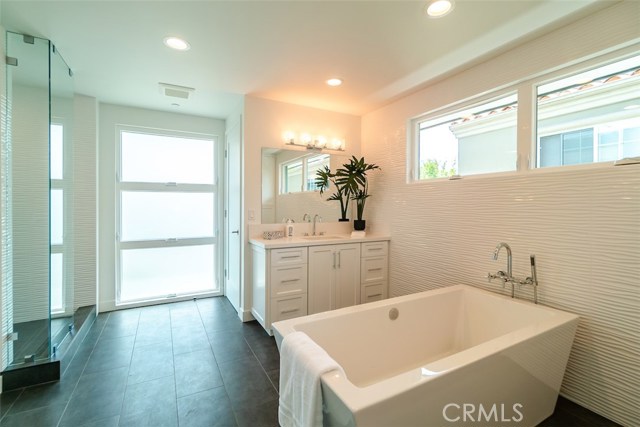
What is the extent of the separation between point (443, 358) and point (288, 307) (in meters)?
1.52

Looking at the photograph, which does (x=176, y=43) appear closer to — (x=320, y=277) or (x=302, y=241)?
(x=302, y=241)

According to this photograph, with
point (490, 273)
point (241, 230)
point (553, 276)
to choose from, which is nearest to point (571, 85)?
point (553, 276)

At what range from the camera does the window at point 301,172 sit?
11.1 feet

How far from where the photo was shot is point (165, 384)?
2002mm

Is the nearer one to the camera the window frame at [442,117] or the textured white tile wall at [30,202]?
the textured white tile wall at [30,202]

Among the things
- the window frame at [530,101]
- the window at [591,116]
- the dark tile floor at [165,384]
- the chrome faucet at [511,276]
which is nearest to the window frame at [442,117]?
the window frame at [530,101]

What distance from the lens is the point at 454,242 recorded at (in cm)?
258

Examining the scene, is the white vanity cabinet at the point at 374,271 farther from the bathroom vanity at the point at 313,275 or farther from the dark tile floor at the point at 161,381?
the dark tile floor at the point at 161,381

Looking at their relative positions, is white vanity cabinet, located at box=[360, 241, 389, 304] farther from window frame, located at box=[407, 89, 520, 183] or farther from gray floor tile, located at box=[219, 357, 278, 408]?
gray floor tile, located at box=[219, 357, 278, 408]

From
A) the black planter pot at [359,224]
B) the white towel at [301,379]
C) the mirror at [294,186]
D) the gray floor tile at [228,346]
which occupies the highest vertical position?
the mirror at [294,186]

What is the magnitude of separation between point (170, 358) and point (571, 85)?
3.79m

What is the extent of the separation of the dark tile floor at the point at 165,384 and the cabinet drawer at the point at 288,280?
0.50 m

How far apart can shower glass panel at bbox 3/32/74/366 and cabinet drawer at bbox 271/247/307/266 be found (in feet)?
5.97

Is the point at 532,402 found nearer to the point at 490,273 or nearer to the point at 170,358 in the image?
the point at 490,273
